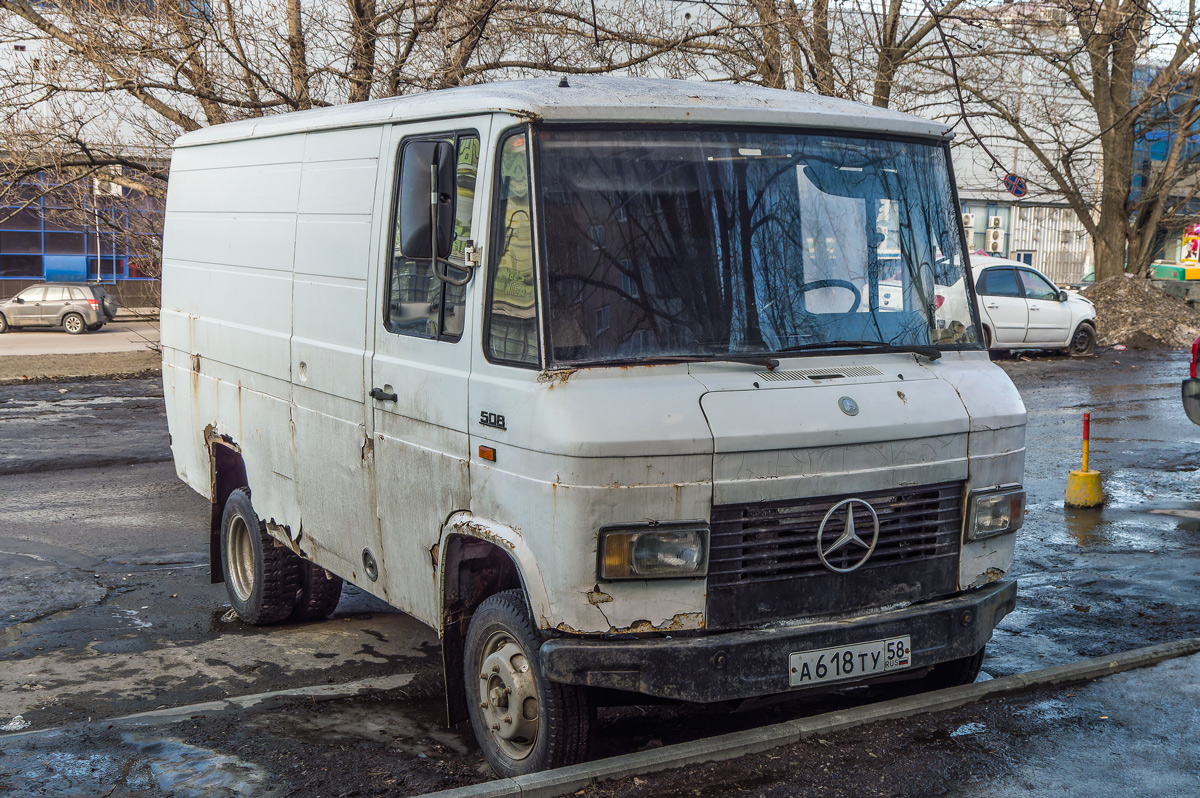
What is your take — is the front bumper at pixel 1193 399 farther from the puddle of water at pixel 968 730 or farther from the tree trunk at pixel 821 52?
the puddle of water at pixel 968 730

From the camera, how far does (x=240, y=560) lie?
6.87 meters

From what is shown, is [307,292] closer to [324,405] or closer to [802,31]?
[324,405]

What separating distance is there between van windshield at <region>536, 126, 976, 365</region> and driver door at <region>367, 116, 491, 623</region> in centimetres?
42

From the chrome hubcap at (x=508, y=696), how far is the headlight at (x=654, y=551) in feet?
1.81

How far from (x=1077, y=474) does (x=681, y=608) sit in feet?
22.5

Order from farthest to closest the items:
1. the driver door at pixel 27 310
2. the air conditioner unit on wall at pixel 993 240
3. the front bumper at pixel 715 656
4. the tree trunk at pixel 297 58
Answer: the air conditioner unit on wall at pixel 993 240
the driver door at pixel 27 310
the tree trunk at pixel 297 58
the front bumper at pixel 715 656

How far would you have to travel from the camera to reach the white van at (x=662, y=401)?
3.97 meters

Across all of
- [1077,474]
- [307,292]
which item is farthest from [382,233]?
[1077,474]

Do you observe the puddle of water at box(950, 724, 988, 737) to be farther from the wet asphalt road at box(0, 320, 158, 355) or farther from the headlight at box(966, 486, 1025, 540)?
the wet asphalt road at box(0, 320, 158, 355)

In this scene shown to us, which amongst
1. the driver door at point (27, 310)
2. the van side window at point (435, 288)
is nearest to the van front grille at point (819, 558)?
the van side window at point (435, 288)

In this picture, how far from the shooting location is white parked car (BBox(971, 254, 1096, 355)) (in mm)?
22375

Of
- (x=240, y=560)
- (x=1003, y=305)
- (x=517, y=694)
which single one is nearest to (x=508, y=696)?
(x=517, y=694)

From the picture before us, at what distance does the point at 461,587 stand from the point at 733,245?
1659 mm

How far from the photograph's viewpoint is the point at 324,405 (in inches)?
214
